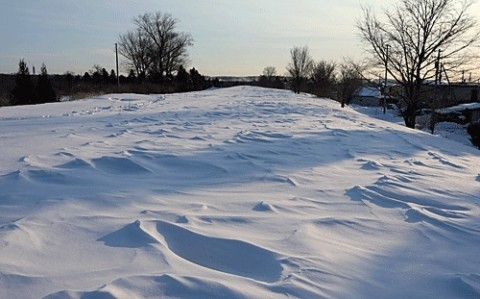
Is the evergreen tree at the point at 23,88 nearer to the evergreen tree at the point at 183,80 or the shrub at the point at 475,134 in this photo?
the evergreen tree at the point at 183,80

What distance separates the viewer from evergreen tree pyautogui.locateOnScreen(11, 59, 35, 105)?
72.4 ft

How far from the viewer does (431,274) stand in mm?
2102

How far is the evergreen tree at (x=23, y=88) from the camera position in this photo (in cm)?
2206

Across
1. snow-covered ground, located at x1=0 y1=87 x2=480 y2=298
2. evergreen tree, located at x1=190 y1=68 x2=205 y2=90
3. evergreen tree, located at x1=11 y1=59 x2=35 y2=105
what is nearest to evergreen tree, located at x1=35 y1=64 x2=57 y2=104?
evergreen tree, located at x1=11 y1=59 x2=35 y2=105

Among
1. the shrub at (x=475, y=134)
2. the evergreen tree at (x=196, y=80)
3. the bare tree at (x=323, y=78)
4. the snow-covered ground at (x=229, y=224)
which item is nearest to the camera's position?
the snow-covered ground at (x=229, y=224)

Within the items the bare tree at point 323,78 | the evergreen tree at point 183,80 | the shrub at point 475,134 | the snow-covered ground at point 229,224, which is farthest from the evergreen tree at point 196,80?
the snow-covered ground at point 229,224

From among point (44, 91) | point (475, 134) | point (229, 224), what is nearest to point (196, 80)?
point (44, 91)

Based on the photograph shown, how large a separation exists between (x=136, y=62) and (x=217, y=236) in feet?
197

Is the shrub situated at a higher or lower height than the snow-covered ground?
lower

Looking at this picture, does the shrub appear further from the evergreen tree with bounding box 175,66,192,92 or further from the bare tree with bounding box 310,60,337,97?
the evergreen tree with bounding box 175,66,192,92

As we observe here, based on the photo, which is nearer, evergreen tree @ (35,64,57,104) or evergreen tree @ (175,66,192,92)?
evergreen tree @ (35,64,57,104)

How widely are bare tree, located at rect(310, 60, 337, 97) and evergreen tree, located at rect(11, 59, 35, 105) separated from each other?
73.2ft

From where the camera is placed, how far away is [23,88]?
887 inches

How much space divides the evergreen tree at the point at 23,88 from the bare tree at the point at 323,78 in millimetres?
22303
